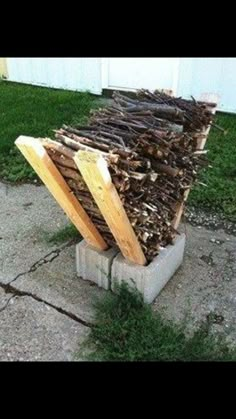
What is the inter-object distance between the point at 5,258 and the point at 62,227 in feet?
2.02

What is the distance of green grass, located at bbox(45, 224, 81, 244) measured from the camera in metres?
3.62

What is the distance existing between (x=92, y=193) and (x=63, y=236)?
138 cm

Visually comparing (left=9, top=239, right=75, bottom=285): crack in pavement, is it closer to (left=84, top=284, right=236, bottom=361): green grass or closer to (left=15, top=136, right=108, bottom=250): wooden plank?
(left=15, top=136, right=108, bottom=250): wooden plank

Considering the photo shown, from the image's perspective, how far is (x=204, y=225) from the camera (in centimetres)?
390

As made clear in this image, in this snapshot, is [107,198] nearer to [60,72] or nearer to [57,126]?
[57,126]

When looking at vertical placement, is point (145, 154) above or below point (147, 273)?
above

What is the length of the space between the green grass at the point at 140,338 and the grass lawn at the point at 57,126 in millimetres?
1633

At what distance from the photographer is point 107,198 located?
2299 mm

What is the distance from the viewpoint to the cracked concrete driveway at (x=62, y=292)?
2.65m

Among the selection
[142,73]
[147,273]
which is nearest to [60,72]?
[142,73]

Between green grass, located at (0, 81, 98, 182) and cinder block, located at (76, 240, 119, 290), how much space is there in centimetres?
195

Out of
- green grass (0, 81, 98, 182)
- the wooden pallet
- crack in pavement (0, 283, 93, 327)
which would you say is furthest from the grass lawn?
crack in pavement (0, 283, 93, 327)

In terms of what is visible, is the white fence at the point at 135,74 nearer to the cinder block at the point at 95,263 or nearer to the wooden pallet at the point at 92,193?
the wooden pallet at the point at 92,193
